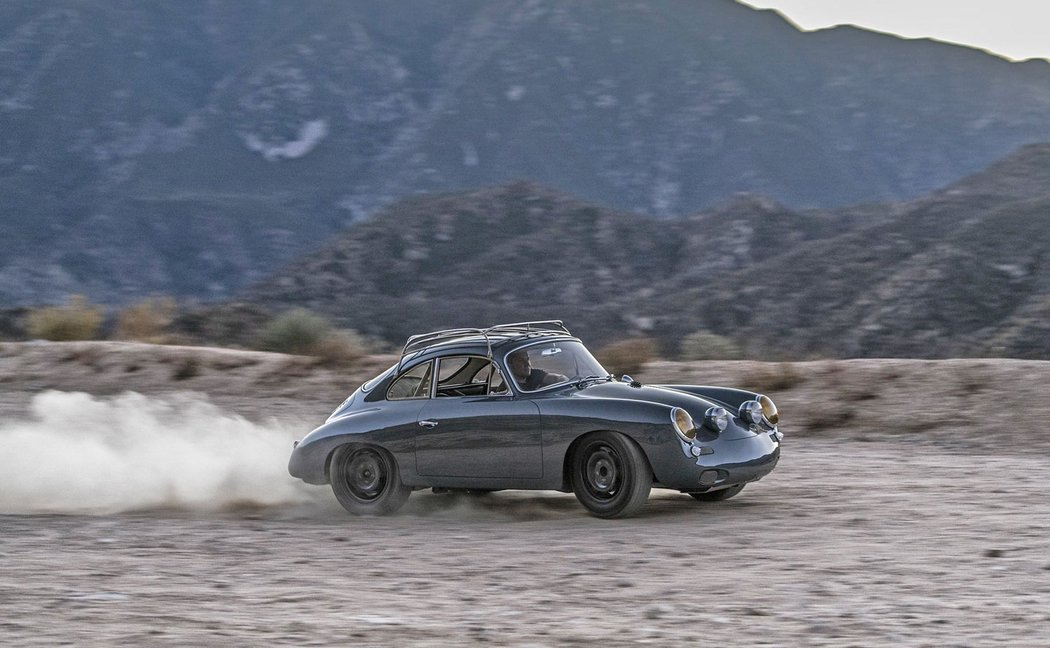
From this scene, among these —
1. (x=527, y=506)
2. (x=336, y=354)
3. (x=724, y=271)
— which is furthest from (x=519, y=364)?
(x=724, y=271)

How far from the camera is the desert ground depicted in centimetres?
609

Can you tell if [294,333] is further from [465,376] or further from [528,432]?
[528,432]

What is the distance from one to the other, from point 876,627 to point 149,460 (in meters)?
8.27

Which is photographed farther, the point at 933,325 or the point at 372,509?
the point at 933,325

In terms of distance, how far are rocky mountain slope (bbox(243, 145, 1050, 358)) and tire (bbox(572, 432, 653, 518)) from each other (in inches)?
884

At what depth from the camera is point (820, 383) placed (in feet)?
55.7

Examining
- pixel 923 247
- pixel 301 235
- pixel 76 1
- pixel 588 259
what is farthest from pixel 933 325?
pixel 76 1

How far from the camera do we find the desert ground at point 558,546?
6.09m

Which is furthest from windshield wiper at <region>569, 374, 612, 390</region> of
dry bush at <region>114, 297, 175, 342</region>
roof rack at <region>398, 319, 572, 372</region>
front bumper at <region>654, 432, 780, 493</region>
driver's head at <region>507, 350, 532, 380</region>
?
dry bush at <region>114, 297, 175, 342</region>

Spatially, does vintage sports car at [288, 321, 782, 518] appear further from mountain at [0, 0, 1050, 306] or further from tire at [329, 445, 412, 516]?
mountain at [0, 0, 1050, 306]

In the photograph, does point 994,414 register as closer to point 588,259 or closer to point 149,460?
point 149,460

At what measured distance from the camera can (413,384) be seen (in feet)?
33.8

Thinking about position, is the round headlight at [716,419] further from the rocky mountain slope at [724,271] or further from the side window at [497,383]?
the rocky mountain slope at [724,271]

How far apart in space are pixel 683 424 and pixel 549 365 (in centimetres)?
144
